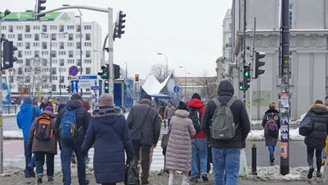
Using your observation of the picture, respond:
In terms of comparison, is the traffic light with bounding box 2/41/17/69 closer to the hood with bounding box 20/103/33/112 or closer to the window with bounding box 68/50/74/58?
the hood with bounding box 20/103/33/112

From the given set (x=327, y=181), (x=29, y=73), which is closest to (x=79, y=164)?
(x=327, y=181)

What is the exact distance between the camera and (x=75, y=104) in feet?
34.8

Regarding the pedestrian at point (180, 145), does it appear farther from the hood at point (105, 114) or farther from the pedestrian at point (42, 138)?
the hood at point (105, 114)

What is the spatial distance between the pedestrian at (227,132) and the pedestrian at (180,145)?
85.6 inches

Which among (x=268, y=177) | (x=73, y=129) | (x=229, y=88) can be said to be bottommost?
(x=268, y=177)

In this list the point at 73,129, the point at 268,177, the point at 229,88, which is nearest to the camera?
the point at 229,88

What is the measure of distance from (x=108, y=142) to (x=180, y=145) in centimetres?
309

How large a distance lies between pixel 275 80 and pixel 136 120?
1489 inches

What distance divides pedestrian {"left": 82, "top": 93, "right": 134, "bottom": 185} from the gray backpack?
1.32 meters

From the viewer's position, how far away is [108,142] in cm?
775

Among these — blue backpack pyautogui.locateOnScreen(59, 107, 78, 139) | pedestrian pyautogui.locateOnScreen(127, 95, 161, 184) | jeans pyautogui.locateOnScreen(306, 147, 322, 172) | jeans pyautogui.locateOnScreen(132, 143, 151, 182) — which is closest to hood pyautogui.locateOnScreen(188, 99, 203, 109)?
pedestrian pyautogui.locateOnScreen(127, 95, 161, 184)

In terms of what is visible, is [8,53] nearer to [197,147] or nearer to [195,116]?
[195,116]

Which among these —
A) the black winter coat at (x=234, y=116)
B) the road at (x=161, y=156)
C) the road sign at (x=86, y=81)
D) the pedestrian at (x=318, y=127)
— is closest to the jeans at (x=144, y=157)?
the black winter coat at (x=234, y=116)

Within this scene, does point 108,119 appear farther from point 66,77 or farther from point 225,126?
point 66,77
